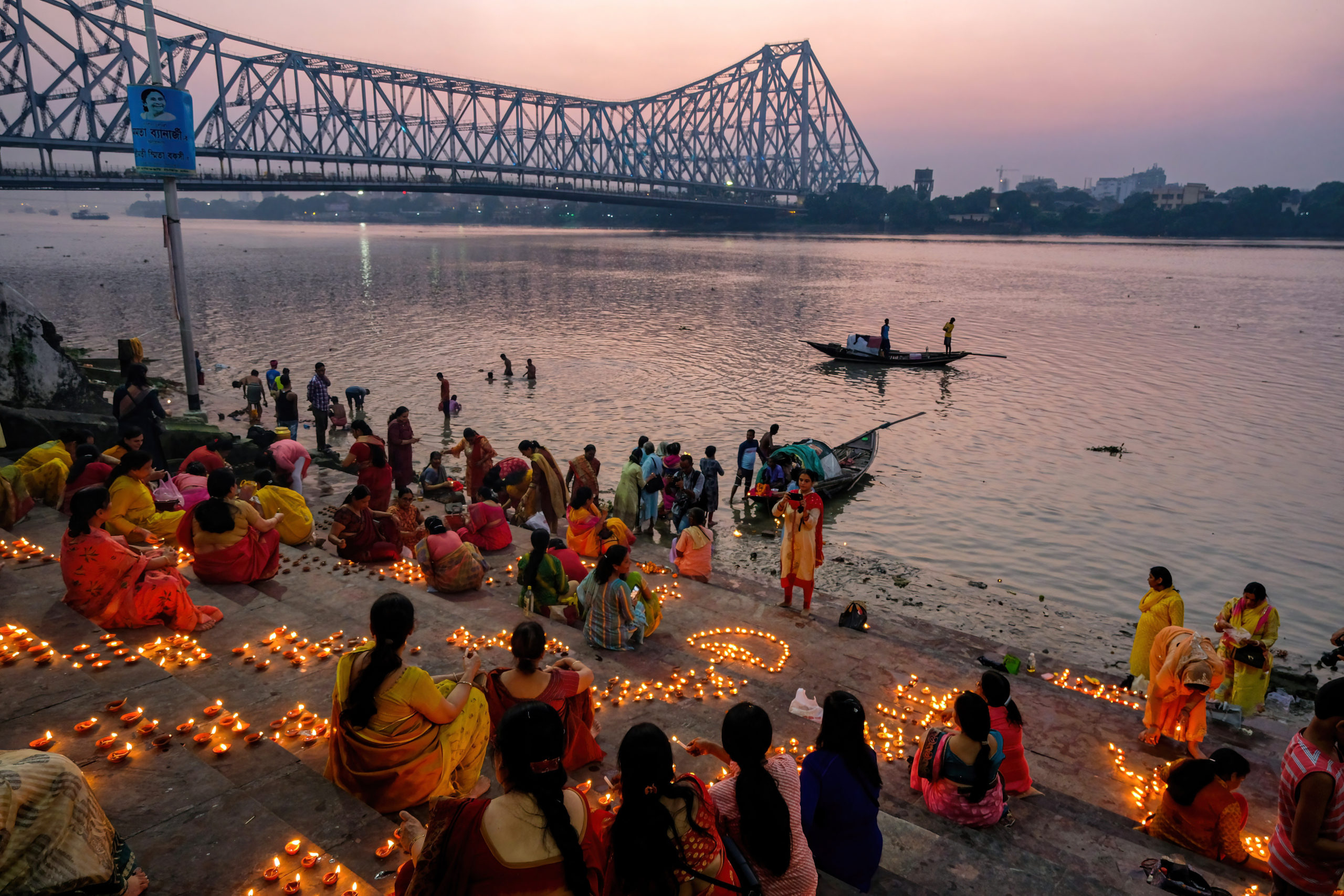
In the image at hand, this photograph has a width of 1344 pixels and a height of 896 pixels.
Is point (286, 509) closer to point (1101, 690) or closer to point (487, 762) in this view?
point (487, 762)

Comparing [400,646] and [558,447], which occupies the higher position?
[400,646]

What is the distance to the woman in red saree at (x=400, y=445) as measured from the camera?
11.1 meters

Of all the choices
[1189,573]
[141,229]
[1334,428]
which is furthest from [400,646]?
[141,229]

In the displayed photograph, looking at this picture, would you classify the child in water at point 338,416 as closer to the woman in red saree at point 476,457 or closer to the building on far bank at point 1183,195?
A: the woman in red saree at point 476,457

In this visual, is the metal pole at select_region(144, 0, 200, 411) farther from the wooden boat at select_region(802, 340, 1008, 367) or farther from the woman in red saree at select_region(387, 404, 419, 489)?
the wooden boat at select_region(802, 340, 1008, 367)

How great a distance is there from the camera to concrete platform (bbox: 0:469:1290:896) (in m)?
3.38

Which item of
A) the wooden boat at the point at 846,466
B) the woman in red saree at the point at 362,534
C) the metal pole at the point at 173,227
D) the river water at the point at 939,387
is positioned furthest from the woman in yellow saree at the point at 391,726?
the metal pole at the point at 173,227

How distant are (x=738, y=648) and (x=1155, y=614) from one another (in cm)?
339

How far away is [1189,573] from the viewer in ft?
35.4

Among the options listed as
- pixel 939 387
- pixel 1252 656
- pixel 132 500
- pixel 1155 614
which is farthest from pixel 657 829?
pixel 939 387

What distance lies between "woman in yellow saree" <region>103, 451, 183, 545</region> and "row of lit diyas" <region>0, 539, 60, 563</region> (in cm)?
46

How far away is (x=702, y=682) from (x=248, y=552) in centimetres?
390

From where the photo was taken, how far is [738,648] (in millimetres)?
6426

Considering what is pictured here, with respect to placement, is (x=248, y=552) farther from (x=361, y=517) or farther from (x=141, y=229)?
(x=141, y=229)
